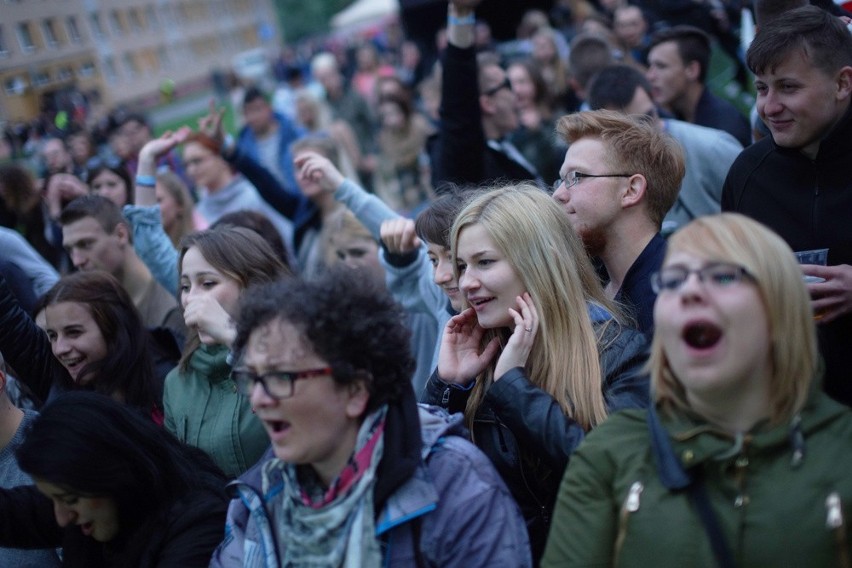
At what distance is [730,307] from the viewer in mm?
1817

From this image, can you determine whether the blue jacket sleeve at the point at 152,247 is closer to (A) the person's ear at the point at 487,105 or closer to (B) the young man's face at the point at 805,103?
(A) the person's ear at the point at 487,105

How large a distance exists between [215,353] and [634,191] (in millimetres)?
1968

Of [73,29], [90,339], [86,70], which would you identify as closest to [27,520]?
[90,339]

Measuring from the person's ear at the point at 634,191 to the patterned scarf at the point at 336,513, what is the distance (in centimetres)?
157

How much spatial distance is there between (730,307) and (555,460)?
0.84 metres

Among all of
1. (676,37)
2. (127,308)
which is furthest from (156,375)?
(676,37)

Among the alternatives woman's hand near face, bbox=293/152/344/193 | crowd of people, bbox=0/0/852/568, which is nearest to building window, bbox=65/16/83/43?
crowd of people, bbox=0/0/852/568

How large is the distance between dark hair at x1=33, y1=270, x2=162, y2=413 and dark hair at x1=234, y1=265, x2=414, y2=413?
1.48 m

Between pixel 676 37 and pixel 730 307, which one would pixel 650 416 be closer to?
pixel 730 307

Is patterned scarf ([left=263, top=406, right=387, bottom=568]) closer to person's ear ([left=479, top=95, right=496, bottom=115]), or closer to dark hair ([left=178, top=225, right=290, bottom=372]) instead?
dark hair ([left=178, top=225, right=290, bottom=372])

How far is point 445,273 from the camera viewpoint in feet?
11.1

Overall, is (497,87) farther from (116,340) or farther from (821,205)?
(116,340)

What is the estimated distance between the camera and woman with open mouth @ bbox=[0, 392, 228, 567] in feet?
8.07

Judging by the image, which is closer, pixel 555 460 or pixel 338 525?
pixel 338 525
